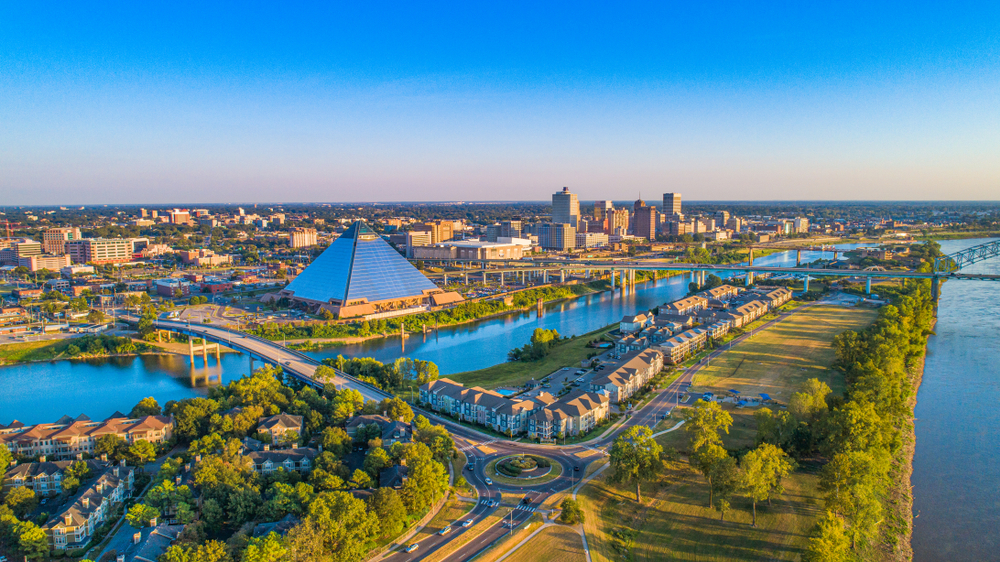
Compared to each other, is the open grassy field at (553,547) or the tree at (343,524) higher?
the tree at (343,524)

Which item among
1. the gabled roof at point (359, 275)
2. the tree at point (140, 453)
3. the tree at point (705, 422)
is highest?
the gabled roof at point (359, 275)

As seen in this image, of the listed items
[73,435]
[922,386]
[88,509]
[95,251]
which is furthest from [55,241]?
[922,386]

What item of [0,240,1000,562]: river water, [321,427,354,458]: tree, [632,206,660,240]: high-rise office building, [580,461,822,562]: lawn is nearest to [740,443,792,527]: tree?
[580,461,822,562]: lawn

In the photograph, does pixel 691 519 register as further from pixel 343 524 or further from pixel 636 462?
pixel 343 524

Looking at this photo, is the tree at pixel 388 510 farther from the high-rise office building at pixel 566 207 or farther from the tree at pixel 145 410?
the high-rise office building at pixel 566 207

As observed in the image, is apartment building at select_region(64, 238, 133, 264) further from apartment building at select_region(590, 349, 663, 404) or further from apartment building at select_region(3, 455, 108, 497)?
apartment building at select_region(590, 349, 663, 404)

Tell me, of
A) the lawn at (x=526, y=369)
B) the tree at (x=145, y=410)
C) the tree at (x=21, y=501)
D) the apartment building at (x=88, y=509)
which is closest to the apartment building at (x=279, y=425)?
the apartment building at (x=88, y=509)
